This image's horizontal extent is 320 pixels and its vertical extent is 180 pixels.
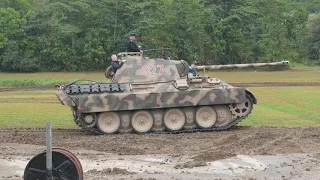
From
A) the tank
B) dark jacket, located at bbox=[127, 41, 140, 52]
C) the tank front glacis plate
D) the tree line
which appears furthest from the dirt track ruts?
the tree line

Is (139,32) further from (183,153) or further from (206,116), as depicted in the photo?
(183,153)

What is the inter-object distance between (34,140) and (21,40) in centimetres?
5070

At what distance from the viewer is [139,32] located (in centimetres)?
6538

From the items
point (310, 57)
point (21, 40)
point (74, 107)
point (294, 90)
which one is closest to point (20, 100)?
point (74, 107)

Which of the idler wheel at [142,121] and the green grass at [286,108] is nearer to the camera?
the idler wheel at [142,121]

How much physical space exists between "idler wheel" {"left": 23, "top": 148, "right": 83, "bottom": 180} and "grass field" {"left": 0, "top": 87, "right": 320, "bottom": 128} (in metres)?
13.6

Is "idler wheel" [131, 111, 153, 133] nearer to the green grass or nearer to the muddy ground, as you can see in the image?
the muddy ground

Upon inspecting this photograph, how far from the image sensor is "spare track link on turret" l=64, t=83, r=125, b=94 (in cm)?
2017

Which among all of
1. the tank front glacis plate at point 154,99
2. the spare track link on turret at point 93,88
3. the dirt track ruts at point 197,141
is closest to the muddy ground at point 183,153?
the dirt track ruts at point 197,141

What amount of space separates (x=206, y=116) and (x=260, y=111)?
684 centimetres

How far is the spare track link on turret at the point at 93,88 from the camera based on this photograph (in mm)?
20172

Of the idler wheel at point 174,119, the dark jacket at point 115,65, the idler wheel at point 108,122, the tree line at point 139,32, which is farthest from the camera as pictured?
the tree line at point 139,32

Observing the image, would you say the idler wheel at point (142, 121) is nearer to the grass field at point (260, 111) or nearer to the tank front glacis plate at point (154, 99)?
the tank front glacis plate at point (154, 99)

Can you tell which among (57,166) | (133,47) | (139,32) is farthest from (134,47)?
(139,32)
